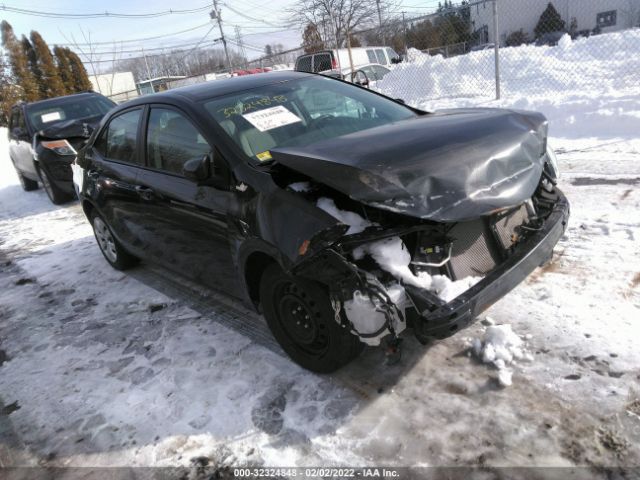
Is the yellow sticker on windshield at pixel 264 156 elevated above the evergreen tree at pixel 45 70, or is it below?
below

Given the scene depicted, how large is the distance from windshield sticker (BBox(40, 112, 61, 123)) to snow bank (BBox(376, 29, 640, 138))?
7.71m

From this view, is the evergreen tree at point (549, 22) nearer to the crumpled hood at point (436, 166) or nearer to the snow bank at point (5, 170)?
the snow bank at point (5, 170)

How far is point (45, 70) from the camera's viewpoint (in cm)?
2986

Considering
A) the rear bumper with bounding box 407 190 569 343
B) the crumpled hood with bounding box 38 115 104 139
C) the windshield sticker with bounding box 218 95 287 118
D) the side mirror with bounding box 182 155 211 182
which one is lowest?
the rear bumper with bounding box 407 190 569 343

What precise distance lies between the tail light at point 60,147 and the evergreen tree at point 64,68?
2622cm

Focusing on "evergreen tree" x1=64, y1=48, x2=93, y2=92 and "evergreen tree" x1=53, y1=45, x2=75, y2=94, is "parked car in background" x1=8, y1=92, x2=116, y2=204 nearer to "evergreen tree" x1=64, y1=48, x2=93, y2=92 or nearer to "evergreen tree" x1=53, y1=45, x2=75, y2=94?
"evergreen tree" x1=53, y1=45, x2=75, y2=94

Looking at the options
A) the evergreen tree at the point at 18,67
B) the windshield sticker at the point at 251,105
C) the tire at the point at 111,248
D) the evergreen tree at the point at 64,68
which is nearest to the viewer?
the windshield sticker at the point at 251,105

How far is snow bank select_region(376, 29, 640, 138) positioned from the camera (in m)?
7.56

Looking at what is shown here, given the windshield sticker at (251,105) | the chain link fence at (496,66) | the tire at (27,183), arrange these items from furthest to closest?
the tire at (27,183) → the chain link fence at (496,66) → the windshield sticker at (251,105)

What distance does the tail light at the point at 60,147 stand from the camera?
8.69 metres

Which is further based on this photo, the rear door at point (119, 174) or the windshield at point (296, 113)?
the rear door at point (119, 174)

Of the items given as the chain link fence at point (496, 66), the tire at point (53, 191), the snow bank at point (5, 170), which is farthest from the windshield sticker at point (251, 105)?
the snow bank at point (5, 170)

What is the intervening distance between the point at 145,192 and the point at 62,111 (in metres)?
7.08

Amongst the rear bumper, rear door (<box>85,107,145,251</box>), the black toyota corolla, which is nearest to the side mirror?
the black toyota corolla
